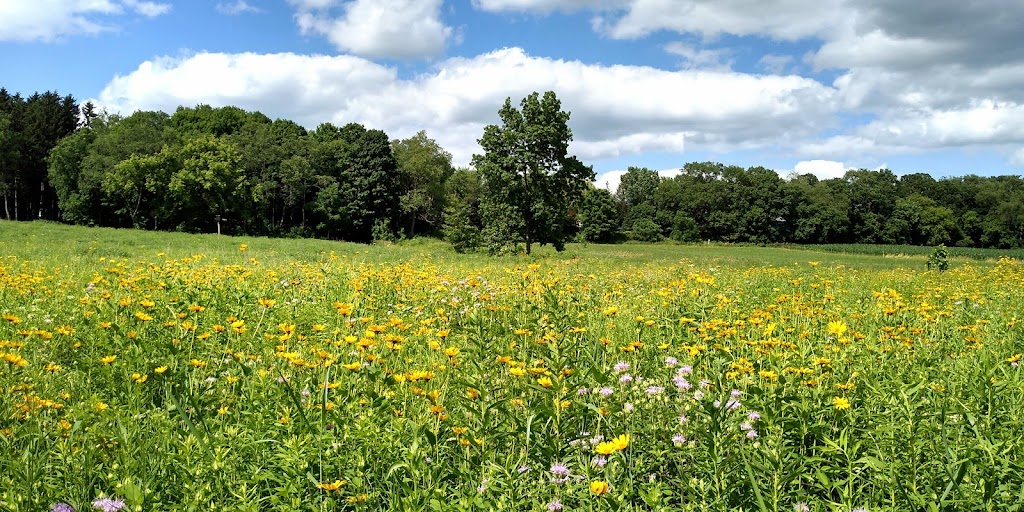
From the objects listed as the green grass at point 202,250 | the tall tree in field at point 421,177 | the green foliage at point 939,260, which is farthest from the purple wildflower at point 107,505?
the tall tree in field at point 421,177

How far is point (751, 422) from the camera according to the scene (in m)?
2.87

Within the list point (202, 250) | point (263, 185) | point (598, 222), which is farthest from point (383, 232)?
point (202, 250)

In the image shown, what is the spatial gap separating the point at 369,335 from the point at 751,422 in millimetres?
2085

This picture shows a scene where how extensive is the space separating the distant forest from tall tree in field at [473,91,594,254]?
51.9 inches

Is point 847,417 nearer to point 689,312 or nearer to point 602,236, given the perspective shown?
point 689,312

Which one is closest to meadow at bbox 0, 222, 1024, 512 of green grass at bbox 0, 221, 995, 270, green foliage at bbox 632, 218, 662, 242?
green grass at bbox 0, 221, 995, 270

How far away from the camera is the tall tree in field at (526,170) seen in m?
30.5

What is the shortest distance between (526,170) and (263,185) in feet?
111

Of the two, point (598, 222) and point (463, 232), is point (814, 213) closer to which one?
point (598, 222)

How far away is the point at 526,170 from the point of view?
3091cm

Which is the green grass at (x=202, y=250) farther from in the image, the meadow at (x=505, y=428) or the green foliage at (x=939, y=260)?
the meadow at (x=505, y=428)

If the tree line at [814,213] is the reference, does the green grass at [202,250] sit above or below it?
below

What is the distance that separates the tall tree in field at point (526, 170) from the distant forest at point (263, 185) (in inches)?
51.9

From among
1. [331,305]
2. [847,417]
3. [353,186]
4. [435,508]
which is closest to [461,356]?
[435,508]
